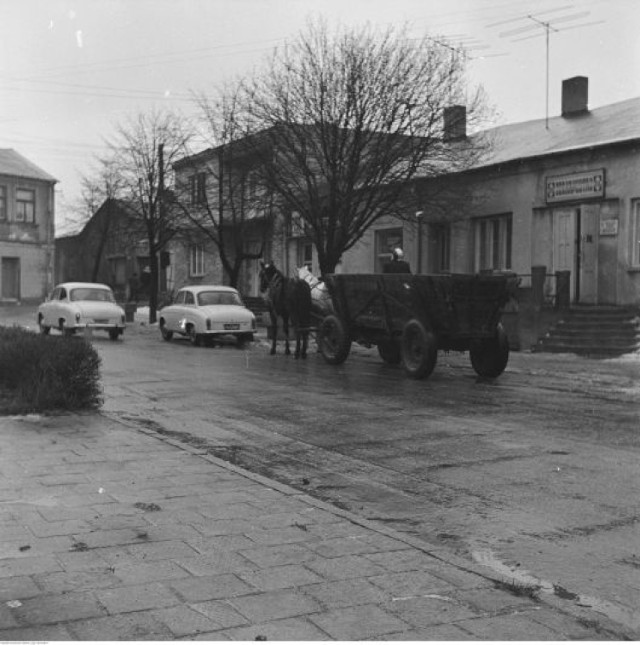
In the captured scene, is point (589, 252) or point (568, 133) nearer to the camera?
point (589, 252)

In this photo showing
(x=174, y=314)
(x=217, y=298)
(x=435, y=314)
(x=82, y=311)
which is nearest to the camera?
(x=435, y=314)

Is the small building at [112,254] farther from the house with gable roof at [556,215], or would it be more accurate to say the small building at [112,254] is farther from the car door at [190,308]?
the house with gable roof at [556,215]

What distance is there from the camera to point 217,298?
2272 centimetres

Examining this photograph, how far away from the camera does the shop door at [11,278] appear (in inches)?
1977

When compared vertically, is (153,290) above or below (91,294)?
above

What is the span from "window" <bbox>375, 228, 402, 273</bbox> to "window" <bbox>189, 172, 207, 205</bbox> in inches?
245

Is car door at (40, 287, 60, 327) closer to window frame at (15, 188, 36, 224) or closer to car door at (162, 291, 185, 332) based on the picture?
car door at (162, 291, 185, 332)

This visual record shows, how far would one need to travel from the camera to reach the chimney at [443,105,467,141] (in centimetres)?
2112

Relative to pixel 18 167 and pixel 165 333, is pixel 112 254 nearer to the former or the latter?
pixel 18 167

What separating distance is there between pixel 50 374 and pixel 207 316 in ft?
40.4

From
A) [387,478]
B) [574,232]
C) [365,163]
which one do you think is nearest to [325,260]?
[365,163]

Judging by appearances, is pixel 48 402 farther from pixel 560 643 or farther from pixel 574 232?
pixel 574 232

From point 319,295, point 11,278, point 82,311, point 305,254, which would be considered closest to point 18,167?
point 11,278

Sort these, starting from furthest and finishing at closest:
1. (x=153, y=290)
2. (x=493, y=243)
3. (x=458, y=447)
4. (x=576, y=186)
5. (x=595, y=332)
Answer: (x=153, y=290) < (x=493, y=243) < (x=576, y=186) < (x=595, y=332) < (x=458, y=447)
